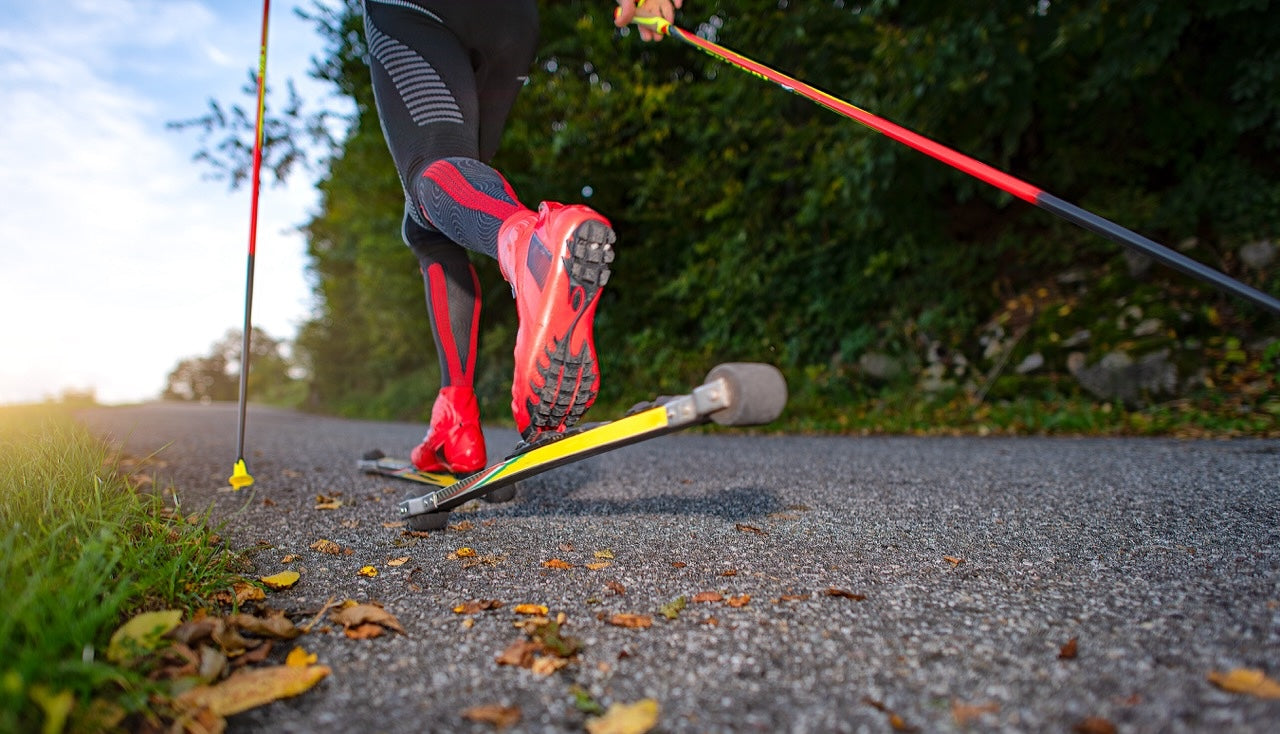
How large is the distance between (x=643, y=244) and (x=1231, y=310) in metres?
5.70

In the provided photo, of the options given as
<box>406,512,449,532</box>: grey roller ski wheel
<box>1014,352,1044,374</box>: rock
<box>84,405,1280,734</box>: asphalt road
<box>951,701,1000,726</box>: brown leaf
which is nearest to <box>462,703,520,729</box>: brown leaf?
<box>84,405,1280,734</box>: asphalt road

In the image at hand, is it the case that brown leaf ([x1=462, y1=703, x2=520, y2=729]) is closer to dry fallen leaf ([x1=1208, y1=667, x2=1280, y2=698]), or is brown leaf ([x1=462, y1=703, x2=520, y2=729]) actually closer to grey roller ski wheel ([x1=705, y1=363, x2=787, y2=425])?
grey roller ski wheel ([x1=705, y1=363, x2=787, y2=425])

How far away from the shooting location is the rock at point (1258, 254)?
527 centimetres

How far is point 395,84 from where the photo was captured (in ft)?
6.24

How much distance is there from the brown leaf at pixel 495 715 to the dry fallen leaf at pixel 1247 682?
0.90 m

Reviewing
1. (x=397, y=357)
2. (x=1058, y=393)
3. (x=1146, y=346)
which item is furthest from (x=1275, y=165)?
(x=397, y=357)

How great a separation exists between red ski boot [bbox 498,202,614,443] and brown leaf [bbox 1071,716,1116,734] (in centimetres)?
101

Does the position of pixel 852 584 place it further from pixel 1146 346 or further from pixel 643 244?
pixel 643 244

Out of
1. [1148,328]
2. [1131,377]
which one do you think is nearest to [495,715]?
[1131,377]

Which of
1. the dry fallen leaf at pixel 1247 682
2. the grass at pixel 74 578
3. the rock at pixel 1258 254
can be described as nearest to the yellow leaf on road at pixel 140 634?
the grass at pixel 74 578

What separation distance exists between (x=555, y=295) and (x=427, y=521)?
826mm

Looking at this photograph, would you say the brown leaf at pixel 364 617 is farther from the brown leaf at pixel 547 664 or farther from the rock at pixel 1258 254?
the rock at pixel 1258 254

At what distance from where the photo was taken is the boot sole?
4.71 ft

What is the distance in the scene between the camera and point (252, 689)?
0.95 meters
